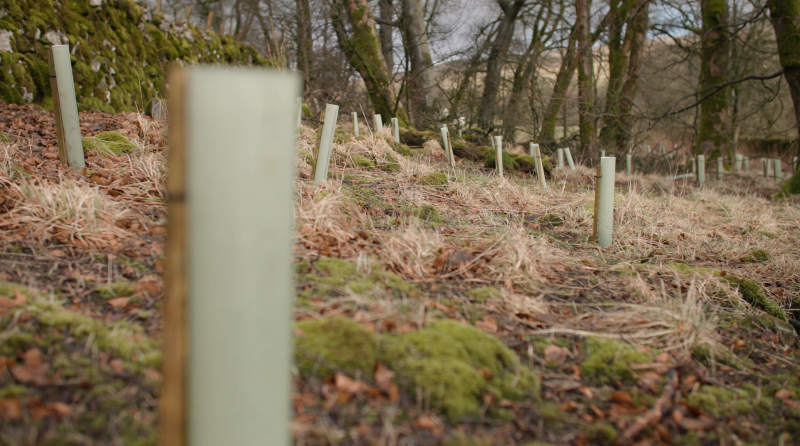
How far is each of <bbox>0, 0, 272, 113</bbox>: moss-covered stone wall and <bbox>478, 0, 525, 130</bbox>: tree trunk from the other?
646cm

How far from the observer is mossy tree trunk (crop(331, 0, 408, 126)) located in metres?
9.95

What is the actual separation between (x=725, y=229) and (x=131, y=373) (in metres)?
5.83

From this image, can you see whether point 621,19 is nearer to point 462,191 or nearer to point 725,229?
point 725,229

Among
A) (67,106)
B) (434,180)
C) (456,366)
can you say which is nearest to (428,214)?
(434,180)

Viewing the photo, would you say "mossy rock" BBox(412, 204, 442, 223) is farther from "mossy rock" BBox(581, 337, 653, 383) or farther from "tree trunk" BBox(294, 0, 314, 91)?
"tree trunk" BBox(294, 0, 314, 91)

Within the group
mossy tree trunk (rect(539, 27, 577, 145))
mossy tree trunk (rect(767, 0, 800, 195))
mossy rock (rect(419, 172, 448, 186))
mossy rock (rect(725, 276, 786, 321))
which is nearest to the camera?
mossy rock (rect(725, 276, 786, 321))

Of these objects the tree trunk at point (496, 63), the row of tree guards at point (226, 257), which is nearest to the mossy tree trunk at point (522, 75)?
the tree trunk at point (496, 63)

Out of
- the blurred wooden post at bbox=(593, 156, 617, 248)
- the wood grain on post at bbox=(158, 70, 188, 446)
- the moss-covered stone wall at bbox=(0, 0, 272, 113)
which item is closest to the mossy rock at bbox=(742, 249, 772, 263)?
the blurred wooden post at bbox=(593, 156, 617, 248)

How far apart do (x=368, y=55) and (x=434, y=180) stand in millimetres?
5791

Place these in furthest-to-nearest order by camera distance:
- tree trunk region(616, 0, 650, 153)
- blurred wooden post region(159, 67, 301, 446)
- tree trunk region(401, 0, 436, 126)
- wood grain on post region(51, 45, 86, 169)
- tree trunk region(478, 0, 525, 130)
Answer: tree trunk region(478, 0, 525, 130) → tree trunk region(616, 0, 650, 153) → tree trunk region(401, 0, 436, 126) → wood grain on post region(51, 45, 86, 169) → blurred wooden post region(159, 67, 301, 446)

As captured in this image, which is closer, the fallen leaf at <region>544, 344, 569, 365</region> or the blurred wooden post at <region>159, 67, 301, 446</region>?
the blurred wooden post at <region>159, 67, 301, 446</region>

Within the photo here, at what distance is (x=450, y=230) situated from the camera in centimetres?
363

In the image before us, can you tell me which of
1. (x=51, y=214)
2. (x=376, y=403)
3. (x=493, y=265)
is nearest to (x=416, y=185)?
(x=493, y=265)

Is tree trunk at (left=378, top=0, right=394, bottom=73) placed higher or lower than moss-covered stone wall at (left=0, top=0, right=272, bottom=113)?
higher
